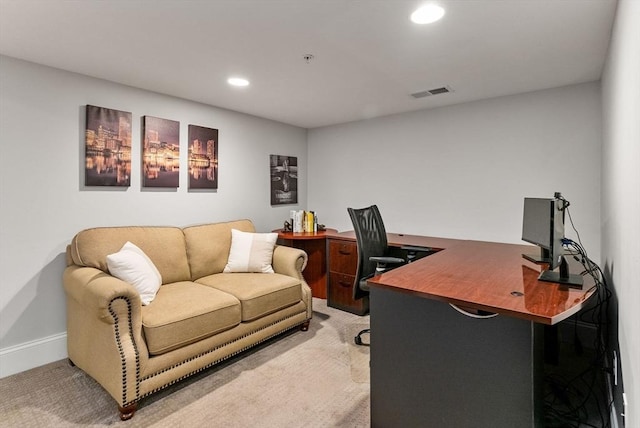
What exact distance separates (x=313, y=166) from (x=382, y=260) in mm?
2557

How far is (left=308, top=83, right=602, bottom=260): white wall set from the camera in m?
2.85

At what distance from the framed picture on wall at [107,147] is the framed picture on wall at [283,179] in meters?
1.75

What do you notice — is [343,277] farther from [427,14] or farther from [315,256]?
[427,14]

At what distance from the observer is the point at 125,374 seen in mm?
1832

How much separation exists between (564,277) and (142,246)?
2.90 m

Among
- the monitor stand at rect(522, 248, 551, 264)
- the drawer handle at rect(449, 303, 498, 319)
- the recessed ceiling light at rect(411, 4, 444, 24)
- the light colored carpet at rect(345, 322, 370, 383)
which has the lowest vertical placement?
the light colored carpet at rect(345, 322, 370, 383)

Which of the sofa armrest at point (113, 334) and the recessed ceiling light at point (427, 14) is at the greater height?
the recessed ceiling light at point (427, 14)

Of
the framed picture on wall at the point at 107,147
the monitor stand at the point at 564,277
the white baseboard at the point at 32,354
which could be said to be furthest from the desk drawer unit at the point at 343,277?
the white baseboard at the point at 32,354

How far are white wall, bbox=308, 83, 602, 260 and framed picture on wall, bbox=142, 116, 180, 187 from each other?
81.4 inches

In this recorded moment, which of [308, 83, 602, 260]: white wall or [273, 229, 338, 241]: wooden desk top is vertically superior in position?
[308, 83, 602, 260]: white wall

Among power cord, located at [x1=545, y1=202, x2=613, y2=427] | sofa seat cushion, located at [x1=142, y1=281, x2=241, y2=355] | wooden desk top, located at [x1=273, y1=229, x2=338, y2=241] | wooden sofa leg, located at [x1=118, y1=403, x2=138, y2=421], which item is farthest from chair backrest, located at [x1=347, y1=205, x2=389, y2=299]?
wooden sofa leg, located at [x1=118, y1=403, x2=138, y2=421]

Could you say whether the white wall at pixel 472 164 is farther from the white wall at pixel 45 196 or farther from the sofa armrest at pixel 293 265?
the white wall at pixel 45 196

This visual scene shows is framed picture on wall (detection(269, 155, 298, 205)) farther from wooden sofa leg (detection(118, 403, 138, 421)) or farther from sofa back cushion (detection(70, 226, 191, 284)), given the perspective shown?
wooden sofa leg (detection(118, 403, 138, 421))

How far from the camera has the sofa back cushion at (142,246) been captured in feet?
7.85
